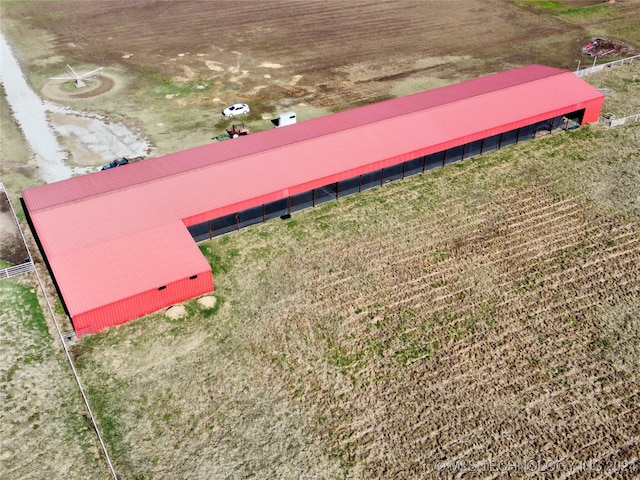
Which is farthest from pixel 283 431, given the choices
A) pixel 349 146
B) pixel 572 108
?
pixel 572 108

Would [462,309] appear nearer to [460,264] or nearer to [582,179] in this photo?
[460,264]

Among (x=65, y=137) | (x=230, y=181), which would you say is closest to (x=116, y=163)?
(x=65, y=137)

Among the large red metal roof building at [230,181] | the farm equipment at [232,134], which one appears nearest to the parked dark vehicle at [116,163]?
the large red metal roof building at [230,181]

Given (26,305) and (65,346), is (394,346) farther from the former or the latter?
(26,305)

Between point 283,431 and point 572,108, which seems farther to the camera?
point 572,108

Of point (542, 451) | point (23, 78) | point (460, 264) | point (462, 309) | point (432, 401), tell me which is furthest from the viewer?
point (23, 78)

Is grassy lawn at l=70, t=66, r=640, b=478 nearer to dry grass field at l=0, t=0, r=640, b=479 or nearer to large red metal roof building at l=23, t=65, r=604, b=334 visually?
dry grass field at l=0, t=0, r=640, b=479

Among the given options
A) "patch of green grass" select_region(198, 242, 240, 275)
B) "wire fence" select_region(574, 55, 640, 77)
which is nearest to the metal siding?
"patch of green grass" select_region(198, 242, 240, 275)
